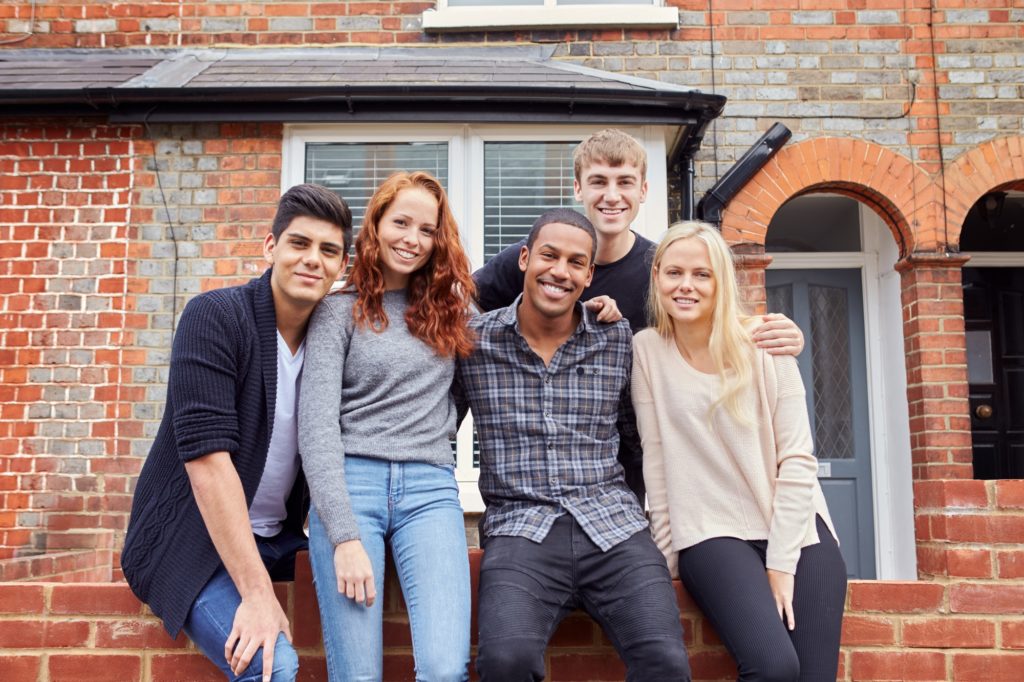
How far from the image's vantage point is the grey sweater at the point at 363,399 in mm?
2205

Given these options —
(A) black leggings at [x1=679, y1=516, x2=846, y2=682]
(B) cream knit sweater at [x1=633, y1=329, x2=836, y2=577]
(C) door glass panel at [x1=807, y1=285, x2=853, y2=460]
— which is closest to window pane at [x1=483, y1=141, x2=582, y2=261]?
(C) door glass panel at [x1=807, y1=285, x2=853, y2=460]

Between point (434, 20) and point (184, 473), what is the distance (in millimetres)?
4324

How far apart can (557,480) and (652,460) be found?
330 mm

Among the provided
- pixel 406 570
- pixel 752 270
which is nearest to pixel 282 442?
pixel 406 570

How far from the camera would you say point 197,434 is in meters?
2.11

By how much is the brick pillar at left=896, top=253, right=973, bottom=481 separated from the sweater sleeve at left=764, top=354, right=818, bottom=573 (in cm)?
325

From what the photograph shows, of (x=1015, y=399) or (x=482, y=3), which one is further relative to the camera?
(x=1015, y=399)

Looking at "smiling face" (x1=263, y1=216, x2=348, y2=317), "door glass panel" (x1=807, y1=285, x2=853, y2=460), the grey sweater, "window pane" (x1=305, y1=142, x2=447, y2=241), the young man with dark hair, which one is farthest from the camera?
"door glass panel" (x1=807, y1=285, x2=853, y2=460)

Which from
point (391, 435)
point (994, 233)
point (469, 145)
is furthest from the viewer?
point (994, 233)

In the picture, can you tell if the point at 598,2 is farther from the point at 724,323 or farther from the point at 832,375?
the point at 724,323

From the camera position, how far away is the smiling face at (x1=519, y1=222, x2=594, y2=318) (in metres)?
2.55

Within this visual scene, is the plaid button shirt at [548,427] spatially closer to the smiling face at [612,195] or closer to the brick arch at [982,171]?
the smiling face at [612,195]

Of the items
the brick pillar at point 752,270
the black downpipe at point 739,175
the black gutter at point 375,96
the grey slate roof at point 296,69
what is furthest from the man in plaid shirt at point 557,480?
the black downpipe at point 739,175

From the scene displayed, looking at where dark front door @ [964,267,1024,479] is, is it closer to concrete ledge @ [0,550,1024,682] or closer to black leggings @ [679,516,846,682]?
concrete ledge @ [0,550,1024,682]
